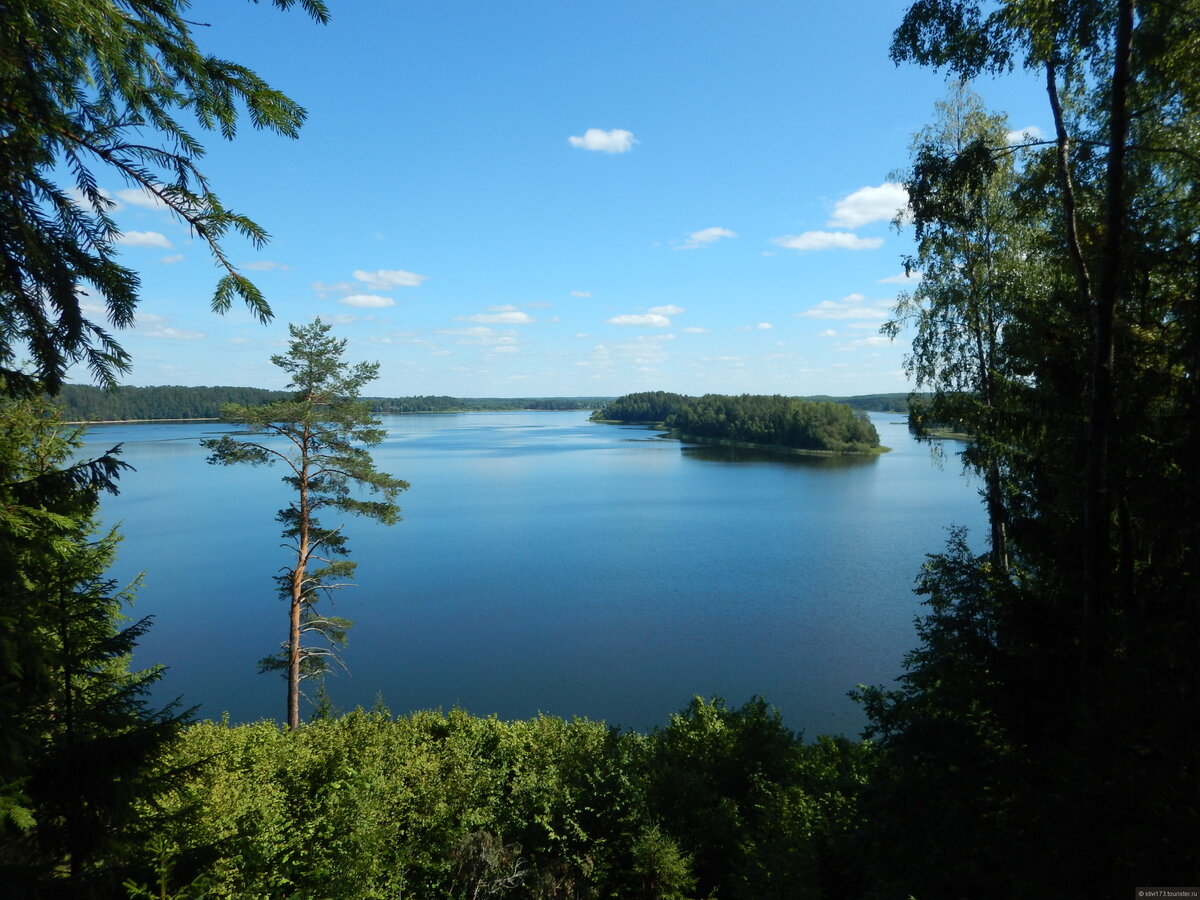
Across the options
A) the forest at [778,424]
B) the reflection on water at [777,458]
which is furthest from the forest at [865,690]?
the forest at [778,424]

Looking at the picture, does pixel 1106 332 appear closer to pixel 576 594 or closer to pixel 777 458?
pixel 576 594

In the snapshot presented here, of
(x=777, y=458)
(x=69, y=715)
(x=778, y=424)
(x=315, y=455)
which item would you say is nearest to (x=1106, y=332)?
(x=69, y=715)

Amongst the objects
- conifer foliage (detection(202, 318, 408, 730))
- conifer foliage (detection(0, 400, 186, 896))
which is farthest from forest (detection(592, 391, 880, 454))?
conifer foliage (detection(0, 400, 186, 896))

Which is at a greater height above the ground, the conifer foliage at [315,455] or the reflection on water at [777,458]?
the conifer foliage at [315,455]

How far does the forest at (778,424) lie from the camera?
5856 cm

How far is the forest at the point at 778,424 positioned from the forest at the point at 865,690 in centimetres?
5371

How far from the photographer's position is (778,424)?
64688 millimetres

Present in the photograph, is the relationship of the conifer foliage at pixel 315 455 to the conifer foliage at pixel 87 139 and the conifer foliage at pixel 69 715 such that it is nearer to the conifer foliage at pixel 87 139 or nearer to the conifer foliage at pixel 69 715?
the conifer foliage at pixel 69 715

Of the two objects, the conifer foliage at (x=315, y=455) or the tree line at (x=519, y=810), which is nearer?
the tree line at (x=519, y=810)

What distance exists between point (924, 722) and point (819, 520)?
26.6 meters

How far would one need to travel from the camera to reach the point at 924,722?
4.66m

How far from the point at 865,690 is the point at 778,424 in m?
61.2

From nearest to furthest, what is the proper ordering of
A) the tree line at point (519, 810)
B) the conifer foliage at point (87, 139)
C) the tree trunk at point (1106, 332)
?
the conifer foliage at point (87, 139), the tree trunk at point (1106, 332), the tree line at point (519, 810)

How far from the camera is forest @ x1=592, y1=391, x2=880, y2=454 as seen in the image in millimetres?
58562
